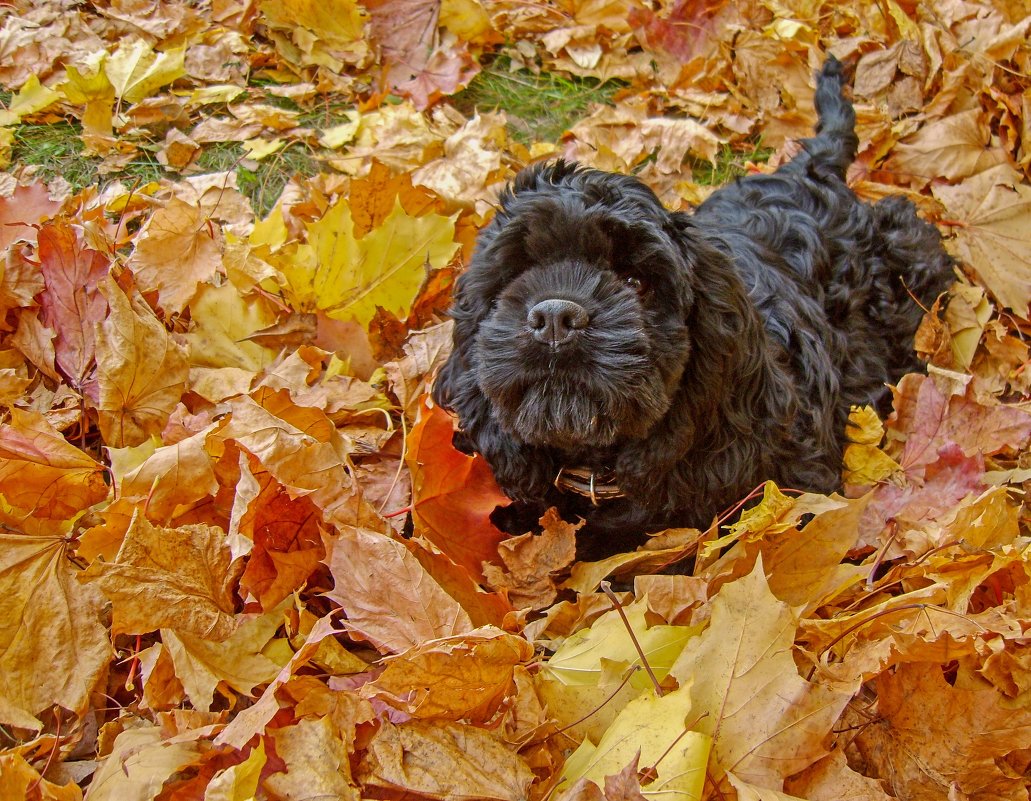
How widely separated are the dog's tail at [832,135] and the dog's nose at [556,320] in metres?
2.07

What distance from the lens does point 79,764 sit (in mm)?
1990

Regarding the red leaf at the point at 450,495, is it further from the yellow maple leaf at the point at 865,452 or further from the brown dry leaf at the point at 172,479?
the yellow maple leaf at the point at 865,452

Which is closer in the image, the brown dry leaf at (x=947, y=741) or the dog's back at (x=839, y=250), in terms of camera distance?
the brown dry leaf at (x=947, y=741)

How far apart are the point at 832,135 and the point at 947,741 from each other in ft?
8.63

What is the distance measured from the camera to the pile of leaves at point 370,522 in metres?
1.87

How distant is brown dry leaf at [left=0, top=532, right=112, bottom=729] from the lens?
2018 millimetres

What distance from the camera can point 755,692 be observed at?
188cm

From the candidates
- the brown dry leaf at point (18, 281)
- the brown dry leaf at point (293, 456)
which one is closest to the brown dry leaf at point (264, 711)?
the brown dry leaf at point (293, 456)

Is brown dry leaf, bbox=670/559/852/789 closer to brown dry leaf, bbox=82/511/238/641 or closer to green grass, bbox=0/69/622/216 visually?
brown dry leaf, bbox=82/511/238/641

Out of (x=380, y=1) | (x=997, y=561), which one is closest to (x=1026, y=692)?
(x=997, y=561)

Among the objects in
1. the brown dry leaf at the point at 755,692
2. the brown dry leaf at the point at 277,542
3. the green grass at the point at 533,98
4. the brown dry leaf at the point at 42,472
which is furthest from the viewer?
the green grass at the point at 533,98

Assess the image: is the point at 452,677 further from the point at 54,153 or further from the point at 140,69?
the point at 140,69

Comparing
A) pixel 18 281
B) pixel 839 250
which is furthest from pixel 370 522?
pixel 839 250

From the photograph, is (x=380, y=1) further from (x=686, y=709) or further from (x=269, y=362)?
(x=686, y=709)
